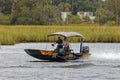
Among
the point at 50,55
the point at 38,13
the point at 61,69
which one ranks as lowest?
the point at 38,13

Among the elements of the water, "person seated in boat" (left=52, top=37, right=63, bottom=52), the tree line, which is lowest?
the tree line

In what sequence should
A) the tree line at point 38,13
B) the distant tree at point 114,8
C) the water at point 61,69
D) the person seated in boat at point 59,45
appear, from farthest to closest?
1. the distant tree at point 114,8
2. the tree line at point 38,13
3. the person seated in boat at point 59,45
4. the water at point 61,69

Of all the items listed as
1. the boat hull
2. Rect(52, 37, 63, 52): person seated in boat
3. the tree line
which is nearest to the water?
the boat hull

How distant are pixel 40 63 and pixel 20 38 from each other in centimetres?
2530

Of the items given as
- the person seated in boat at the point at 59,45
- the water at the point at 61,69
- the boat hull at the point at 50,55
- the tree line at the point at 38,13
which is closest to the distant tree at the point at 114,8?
the tree line at the point at 38,13

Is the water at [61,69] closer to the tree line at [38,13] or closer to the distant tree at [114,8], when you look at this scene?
the tree line at [38,13]

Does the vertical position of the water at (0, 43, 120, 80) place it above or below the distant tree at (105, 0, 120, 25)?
above

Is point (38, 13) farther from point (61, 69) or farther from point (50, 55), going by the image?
point (61, 69)

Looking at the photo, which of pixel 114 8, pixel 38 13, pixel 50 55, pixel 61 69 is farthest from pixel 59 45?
pixel 114 8

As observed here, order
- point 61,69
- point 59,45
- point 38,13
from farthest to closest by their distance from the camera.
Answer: point 38,13, point 59,45, point 61,69

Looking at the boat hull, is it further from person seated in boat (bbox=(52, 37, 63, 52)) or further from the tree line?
the tree line

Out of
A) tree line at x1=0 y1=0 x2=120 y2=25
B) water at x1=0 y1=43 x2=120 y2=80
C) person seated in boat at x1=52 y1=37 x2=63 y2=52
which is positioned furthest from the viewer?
tree line at x1=0 y1=0 x2=120 y2=25

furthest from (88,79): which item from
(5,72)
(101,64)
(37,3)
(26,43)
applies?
(37,3)

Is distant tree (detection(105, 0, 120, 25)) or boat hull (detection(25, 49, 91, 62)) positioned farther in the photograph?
distant tree (detection(105, 0, 120, 25))
